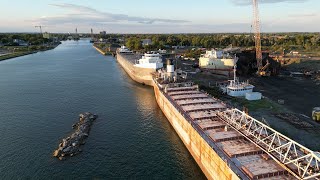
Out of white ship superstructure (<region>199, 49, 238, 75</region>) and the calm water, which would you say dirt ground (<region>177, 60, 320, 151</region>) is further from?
the calm water

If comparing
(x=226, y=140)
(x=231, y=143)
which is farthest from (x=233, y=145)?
(x=226, y=140)

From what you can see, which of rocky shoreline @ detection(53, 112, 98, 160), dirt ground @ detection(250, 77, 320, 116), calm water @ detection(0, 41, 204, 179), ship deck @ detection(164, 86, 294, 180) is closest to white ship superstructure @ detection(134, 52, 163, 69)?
calm water @ detection(0, 41, 204, 179)

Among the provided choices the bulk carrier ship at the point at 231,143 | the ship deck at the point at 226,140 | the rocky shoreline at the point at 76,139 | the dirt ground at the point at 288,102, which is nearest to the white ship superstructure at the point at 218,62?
the dirt ground at the point at 288,102

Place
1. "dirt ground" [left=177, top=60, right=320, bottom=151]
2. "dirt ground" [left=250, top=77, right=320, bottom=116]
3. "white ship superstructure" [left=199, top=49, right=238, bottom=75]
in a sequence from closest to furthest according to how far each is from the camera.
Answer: "dirt ground" [left=177, top=60, right=320, bottom=151] → "dirt ground" [left=250, top=77, right=320, bottom=116] → "white ship superstructure" [left=199, top=49, right=238, bottom=75]

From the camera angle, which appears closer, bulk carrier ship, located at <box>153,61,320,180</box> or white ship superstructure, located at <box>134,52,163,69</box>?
bulk carrier ship, located at <box>153,61,320,180</box>

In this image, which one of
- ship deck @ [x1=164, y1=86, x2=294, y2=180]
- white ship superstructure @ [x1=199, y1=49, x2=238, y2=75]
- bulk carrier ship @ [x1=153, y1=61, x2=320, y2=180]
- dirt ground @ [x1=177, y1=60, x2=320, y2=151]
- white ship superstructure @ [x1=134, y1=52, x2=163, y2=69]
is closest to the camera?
bulk carrier ship @ [x1=153, y1=61, x2=320, y2=180]

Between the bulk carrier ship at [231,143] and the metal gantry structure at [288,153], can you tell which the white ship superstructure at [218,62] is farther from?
the metal gantry structure at [288,153]
